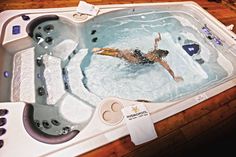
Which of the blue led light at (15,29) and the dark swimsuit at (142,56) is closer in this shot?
the blue led light at (15,29)

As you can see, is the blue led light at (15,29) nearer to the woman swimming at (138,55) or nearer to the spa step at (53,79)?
the spa step at (53,79)


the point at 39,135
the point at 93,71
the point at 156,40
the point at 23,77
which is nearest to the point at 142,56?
the point at 156,40

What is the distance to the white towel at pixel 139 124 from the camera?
3.78ft

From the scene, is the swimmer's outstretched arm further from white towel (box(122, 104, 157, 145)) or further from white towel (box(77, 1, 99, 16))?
white towel (box(122, 104, 157, 145))

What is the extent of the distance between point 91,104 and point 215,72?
47.0 inches

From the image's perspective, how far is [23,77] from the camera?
143 centimetres

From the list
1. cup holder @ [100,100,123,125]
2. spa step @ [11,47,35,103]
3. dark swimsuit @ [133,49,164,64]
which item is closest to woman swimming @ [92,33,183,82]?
dark swimsuit @ [133,49,164,64]

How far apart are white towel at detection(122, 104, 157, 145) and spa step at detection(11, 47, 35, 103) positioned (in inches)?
24.6

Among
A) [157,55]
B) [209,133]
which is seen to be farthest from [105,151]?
[157,55]

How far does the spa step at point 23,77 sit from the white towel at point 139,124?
0.63 m

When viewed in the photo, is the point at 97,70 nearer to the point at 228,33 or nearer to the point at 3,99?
the point at 3,99

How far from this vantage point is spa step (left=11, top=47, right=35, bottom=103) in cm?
134

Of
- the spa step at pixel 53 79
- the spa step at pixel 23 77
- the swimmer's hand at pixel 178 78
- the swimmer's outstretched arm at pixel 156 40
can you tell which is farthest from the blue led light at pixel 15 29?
the swimmer's hand at pixel 178 78

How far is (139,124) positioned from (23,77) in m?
0.86
